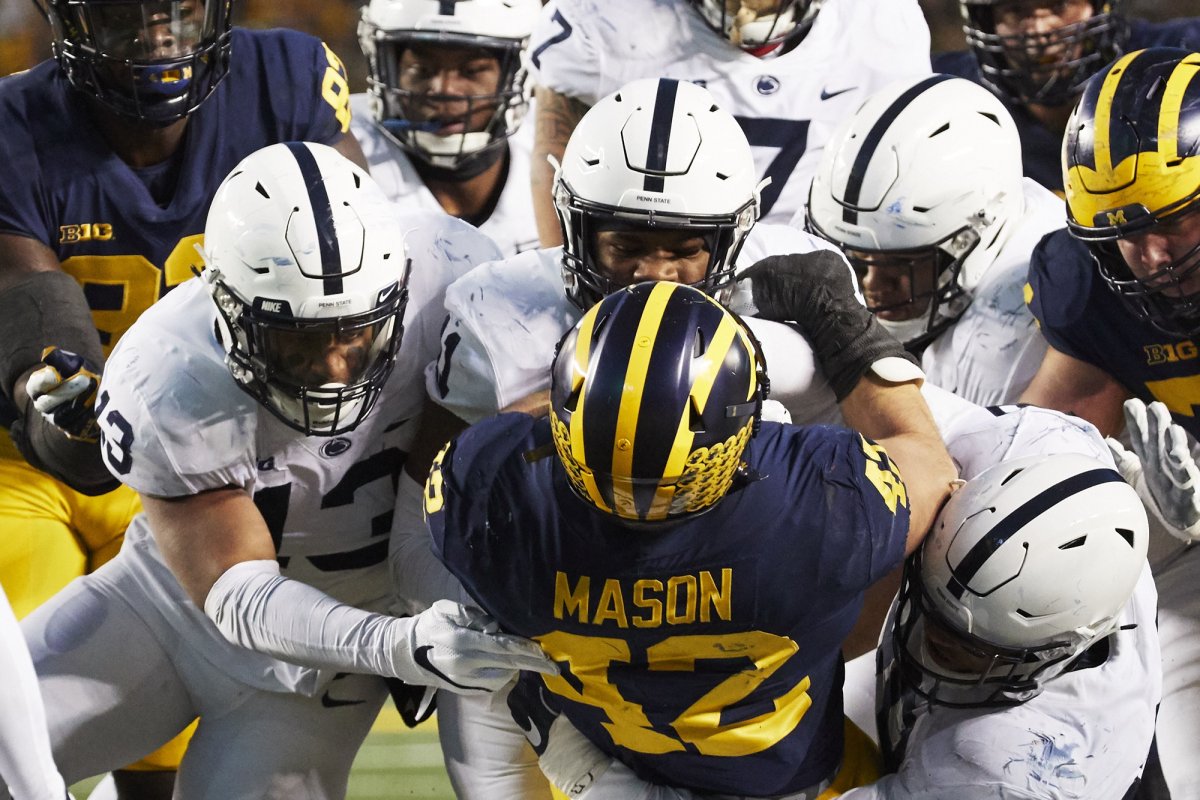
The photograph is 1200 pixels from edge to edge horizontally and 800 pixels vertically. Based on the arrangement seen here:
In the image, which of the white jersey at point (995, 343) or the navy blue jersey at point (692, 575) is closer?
the navy blue jersey at point (692, 575)

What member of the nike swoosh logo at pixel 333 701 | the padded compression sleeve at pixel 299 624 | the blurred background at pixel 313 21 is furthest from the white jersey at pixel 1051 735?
the blurred background at pixel 313 21

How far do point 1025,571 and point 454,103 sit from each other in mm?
2353

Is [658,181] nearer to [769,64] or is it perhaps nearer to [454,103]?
[769,64]

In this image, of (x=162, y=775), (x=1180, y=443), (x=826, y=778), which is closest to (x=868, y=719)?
(x=826, y=778)

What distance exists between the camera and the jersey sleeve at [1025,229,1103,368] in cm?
328

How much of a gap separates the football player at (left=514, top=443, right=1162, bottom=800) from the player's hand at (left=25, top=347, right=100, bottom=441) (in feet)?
3.44

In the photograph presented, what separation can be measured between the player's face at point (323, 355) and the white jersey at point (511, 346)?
0.15m

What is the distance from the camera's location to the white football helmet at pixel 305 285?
264cm

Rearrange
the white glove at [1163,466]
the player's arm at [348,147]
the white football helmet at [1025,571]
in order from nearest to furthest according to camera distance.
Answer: the white football helmet at [1025,571]
the white glove at [1163,466]
the player's arm at [348,147]

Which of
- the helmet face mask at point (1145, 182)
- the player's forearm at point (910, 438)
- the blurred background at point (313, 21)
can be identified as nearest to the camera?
the player's forearm at point (910, 438)

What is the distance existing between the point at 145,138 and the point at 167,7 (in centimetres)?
35

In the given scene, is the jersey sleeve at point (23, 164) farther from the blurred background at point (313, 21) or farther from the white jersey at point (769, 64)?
the blurred background at point (313, 21)

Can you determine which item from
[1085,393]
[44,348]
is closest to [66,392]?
[44,348]

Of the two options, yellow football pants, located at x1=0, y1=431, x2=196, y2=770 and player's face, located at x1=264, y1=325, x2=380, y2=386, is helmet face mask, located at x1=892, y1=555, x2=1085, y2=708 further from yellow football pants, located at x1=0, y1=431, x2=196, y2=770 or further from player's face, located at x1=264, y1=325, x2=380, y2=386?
yellow football pants, located at x1=0, y1=431, x2=196, y2=770
